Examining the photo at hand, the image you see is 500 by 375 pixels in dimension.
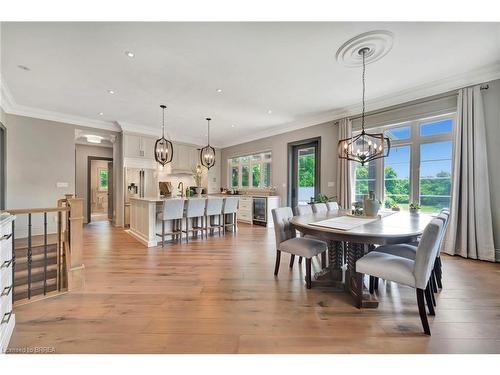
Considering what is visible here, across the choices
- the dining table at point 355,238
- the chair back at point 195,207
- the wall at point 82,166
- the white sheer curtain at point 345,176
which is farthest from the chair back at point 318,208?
the wall at point 82,166

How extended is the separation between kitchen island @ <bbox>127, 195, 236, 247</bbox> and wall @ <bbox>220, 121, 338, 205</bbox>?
9.91 feet

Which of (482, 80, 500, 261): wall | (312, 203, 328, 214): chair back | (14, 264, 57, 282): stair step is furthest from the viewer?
(312, 203, 328, 214): chair back

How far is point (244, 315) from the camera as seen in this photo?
1885 mm

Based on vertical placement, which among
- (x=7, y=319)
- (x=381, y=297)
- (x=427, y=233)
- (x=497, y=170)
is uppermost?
(x=497, y=170)

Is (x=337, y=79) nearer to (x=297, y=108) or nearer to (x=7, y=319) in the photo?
(x=297, y=108)

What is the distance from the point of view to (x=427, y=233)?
1.67 metres

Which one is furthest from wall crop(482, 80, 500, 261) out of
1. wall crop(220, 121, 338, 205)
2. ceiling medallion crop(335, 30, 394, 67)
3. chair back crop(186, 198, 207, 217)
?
chair back crop(186, 198, 207, 217)

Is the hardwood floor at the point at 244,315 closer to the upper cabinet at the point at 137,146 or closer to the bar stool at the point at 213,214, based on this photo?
the bar stool at the point at 213,214

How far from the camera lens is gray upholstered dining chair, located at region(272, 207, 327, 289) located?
2.40 meters

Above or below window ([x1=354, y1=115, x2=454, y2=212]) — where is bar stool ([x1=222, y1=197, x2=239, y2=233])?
below

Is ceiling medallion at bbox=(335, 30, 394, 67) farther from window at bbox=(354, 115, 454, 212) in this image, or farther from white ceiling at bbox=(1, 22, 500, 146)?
window at bbox=(354, 115, 454, 212)

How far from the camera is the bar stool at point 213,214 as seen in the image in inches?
187
